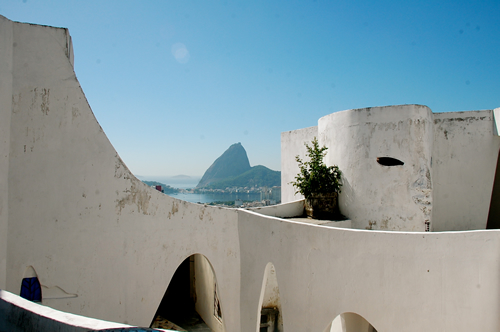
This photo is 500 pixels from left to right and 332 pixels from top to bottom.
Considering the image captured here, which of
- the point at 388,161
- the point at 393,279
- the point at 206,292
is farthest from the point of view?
the point at 206,292

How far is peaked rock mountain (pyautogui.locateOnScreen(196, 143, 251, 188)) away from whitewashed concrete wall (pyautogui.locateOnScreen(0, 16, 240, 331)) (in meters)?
92.5

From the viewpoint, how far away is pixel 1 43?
5113 mm

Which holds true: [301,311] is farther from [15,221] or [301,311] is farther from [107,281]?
[15,221]

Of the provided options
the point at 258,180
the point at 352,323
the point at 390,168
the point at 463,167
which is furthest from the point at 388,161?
the point at 258,180

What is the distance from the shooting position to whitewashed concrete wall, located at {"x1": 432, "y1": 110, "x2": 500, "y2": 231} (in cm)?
891

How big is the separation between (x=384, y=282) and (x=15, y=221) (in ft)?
21.3

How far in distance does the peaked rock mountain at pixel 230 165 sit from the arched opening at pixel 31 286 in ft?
306

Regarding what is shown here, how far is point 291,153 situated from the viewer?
13.8 metres

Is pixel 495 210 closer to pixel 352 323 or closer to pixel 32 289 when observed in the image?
pixel 352 323

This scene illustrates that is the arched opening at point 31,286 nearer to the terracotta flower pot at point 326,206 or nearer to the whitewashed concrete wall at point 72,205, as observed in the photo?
the whitewashed concrete wall at point 72,205

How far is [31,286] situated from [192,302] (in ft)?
21.8

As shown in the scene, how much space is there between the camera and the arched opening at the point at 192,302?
31.1ft

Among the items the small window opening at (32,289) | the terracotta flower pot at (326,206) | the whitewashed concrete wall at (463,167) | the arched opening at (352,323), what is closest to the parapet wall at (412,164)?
the whitewashed concrete wall at (463,167)

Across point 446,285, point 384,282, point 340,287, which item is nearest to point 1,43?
point 340,287
